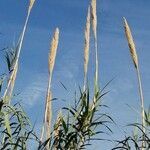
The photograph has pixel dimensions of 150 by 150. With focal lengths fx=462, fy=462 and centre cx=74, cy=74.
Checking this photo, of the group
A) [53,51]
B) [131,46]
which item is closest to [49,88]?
[53,51]

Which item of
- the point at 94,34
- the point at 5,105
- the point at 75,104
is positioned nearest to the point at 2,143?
the point at 5,105

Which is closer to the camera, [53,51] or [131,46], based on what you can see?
[131,46]

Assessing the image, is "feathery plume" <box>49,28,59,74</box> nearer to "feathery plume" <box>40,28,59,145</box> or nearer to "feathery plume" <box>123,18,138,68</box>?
"feathery plume" <box>40,28,59,145</box>

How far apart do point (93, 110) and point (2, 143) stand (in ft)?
4.29

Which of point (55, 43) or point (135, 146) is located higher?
point (55, 43)

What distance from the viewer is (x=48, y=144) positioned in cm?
627

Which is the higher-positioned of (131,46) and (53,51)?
(53,51)

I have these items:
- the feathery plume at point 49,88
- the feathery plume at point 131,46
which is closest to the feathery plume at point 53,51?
the feathery plume at point 49,88

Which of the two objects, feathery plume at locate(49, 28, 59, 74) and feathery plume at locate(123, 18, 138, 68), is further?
feathery plume at locate(49, 28, 59, 74)

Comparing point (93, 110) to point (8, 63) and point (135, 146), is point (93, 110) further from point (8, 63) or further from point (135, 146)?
point (8, 63)

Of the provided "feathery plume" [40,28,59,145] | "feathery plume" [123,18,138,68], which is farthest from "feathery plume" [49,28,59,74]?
"feathery plume" [123,18,138,68]

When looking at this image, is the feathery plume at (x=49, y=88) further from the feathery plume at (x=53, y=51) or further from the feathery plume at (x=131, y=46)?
the feathery plume at (x=131, y=46)

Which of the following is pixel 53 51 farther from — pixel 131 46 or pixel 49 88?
pixel 131 46

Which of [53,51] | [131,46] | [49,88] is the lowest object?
[49,88]
